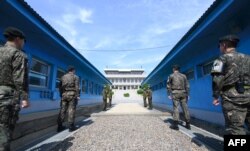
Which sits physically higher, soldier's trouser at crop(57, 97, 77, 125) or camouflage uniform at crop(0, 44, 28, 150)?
camouflage uniform at crop(0, 44, 28, 150)

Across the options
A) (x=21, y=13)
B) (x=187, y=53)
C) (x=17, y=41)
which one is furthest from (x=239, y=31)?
(x=21, y=13)

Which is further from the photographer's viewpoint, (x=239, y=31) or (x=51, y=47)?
(x=51, y=47)

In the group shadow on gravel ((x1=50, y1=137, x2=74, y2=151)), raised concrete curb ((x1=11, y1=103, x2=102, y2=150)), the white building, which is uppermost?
the white building

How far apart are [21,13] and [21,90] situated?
3.21 m

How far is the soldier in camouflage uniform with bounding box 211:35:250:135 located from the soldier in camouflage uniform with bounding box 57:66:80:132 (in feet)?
13.6

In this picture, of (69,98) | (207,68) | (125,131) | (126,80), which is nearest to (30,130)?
(69,98)

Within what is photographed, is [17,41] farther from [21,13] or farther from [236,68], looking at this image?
[236,68]

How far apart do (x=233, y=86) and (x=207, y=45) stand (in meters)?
4.91

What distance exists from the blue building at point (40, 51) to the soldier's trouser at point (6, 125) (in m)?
3.03

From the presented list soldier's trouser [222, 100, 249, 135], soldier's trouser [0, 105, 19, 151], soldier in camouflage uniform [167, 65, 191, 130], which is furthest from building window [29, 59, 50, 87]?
soldier's trouser [222, 100, 249, 135]

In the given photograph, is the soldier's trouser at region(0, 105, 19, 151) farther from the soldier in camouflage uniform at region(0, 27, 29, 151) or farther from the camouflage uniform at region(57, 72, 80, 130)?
the camouflage uniform at region(57, 72, 80, 130)

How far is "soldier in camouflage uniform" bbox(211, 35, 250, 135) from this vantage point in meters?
2.77

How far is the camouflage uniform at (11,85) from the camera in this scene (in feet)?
8.34

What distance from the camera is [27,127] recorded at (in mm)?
4809
